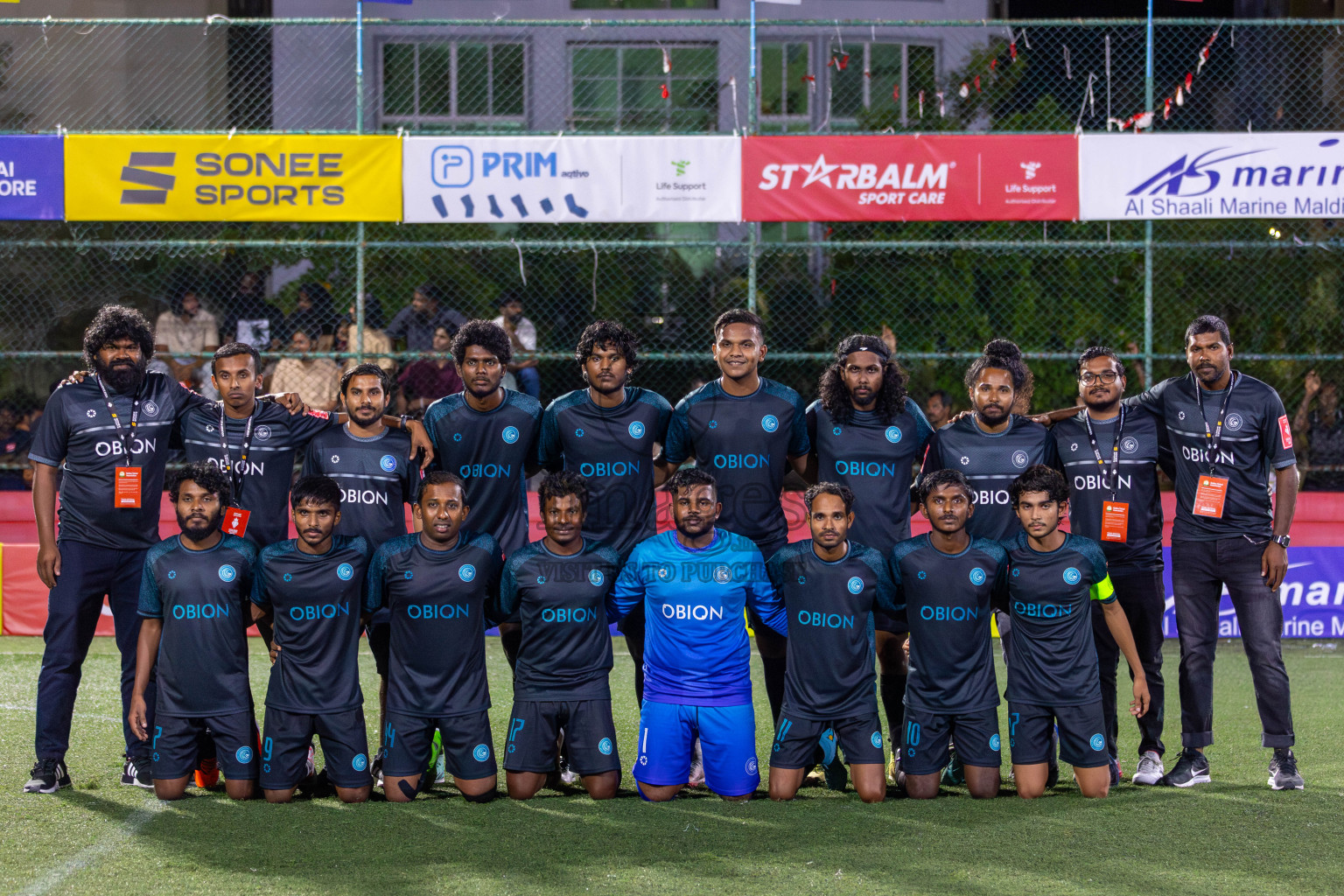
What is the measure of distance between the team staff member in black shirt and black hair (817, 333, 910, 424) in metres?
1.21

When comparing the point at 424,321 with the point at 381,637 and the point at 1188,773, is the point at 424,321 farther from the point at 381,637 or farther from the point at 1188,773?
the point at 1188,773

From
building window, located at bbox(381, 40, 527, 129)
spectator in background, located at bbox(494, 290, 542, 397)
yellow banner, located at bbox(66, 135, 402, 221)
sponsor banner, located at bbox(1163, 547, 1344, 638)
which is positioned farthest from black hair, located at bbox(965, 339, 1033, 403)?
building window, located at bbox(381, 40, 527, 129)

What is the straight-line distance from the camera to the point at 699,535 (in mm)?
5488

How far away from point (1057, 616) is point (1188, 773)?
945 millimetres

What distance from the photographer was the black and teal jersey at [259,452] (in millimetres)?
5824

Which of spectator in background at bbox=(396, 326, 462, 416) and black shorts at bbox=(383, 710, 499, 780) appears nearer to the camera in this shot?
black shorts at bbox=(383, 710, 499, 780)

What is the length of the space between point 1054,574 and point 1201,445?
97cm

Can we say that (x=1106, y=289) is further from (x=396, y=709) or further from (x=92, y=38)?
(x=92, y=38)

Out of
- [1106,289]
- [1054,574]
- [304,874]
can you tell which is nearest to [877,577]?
[1054,574]

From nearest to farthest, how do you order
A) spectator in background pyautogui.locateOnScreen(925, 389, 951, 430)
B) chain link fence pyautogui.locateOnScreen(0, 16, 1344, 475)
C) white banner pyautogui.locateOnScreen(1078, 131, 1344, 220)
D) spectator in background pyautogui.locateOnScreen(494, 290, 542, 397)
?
white banner pyautogui.locateOnScreen(1078, 131, 1344, 220)
spectator in background pyautogui.locateOnScreen(494, 290, 542, 397)
spectator in background pyautogui.locateOnScreen(925, 389, 951, 430)
chain link fence pyautogui.locateOnScreen(0, 16, 1344, 475)

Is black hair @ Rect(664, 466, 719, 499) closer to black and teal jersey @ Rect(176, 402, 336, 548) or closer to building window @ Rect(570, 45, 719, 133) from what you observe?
black and teal jersey @ Rect(176, 402, 336, 548)

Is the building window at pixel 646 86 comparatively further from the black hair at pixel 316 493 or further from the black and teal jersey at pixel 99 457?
the black hair at pixel 316 493

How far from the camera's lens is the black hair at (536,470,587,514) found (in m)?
5.45

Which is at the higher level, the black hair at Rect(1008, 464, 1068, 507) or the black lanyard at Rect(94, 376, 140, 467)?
the black lanyard at Rect(94, 376, 140, 467)
